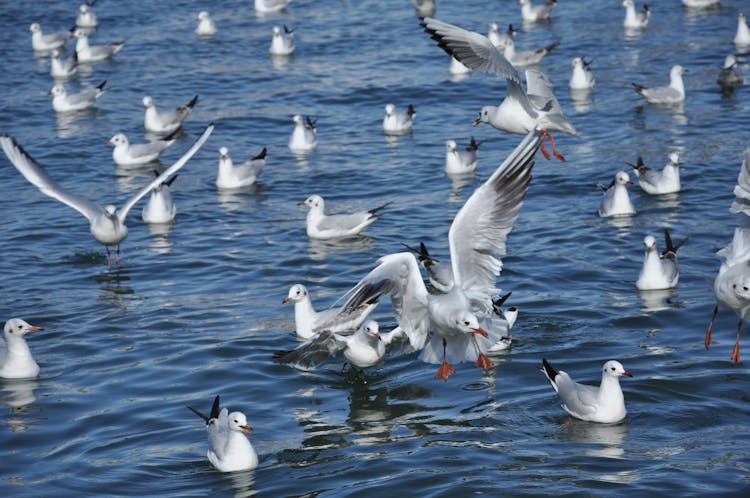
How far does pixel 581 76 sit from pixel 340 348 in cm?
1359

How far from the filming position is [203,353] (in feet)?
42.9

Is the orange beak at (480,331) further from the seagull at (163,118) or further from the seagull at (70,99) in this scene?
the seagull at (70,99)

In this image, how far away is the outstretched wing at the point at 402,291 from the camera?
1064 cm

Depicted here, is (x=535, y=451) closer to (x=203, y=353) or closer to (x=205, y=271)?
(x=203, y=353)

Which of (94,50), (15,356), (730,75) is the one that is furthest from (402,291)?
(94,50)

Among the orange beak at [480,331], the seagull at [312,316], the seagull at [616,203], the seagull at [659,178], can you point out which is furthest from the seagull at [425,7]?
the orange beak at [480,331]

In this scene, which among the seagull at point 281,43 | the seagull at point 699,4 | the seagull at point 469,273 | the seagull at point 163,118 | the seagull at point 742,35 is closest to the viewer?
the seagull at point 469,273

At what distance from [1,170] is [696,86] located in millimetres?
13428

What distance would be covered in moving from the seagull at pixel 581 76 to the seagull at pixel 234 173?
7593mm

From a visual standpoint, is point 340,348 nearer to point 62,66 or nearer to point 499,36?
point 499,36

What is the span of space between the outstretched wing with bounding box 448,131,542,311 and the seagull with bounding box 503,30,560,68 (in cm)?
1504

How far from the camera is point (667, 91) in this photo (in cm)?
2252

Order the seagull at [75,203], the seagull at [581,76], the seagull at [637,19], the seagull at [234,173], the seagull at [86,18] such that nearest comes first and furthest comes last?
the seagull at [75,203] → the seagull at [234,173] → the seagull at [581,76] → the seagull at [637,19] → the seagull at [86,18]

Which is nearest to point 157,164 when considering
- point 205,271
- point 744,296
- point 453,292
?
point 205,271
